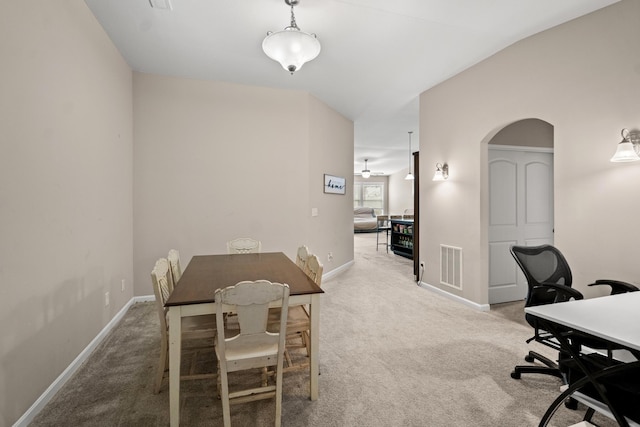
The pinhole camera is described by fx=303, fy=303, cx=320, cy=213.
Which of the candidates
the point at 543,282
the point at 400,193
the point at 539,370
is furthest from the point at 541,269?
the point at 400,193

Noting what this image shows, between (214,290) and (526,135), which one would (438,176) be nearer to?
(526,135)

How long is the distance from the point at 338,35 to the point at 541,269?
2734 mm

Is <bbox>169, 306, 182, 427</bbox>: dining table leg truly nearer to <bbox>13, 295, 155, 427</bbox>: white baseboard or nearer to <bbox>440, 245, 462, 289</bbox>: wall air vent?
<bbox>13, 295, 155, 427</bbox>: white baseboard

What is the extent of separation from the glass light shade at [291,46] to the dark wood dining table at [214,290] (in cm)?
166

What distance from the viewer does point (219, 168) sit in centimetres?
409

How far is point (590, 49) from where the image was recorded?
2.53 meters

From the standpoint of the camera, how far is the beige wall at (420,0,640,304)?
2.32 metres

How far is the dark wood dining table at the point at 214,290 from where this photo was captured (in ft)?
5.40

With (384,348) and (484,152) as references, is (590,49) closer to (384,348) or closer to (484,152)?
(484,152)

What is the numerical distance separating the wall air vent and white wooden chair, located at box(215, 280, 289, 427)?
9.67ft

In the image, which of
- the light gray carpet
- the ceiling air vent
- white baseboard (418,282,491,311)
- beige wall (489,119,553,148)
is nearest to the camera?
the light gray carpet

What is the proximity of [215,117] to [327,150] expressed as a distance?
186 cm

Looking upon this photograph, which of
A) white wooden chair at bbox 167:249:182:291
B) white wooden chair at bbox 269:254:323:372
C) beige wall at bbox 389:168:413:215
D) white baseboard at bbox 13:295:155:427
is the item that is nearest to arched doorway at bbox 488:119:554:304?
white wooden chair at bbox 269:254:323:372

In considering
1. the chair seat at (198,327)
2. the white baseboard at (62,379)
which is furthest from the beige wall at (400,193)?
the chair seat at (198,327)
